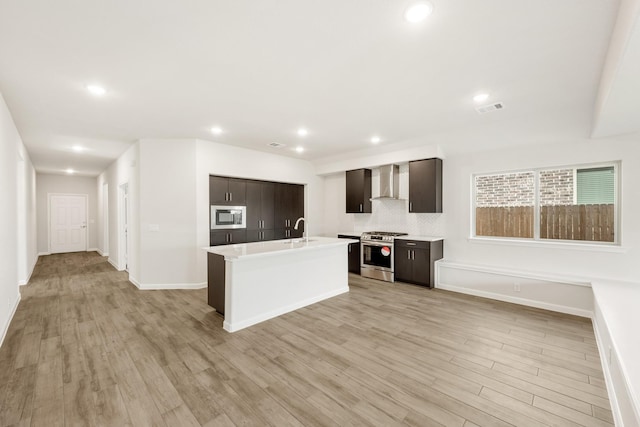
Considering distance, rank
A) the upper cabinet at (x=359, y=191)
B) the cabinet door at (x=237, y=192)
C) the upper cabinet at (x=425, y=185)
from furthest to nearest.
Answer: the upper cabinet at (x=359, y=191)
the cabinet door at (x=237, y=192)
the upper cabinet at (x=425, y=185)

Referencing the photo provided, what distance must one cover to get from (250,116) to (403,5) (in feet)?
8.29

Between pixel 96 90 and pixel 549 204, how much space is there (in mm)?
6180

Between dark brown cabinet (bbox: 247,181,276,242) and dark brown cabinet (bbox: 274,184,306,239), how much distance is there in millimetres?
146

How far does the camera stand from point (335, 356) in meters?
2.70

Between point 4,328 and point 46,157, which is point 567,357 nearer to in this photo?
point 4,328

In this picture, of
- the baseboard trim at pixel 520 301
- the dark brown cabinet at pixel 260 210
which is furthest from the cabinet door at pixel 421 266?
the dark brown cabinet at pixel 260 210

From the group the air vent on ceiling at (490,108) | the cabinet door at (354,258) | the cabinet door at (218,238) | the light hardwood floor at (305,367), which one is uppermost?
the air vent on ceiling at (490,108)

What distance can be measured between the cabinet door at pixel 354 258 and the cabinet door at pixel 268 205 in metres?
1.87

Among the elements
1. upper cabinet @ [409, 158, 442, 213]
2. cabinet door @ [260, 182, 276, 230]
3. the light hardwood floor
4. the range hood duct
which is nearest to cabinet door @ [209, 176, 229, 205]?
cabinet door @ [260, 182, 276, 230]

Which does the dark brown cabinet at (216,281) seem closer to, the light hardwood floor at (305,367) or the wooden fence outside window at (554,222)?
Result: the light hardwood floor at (305,367)

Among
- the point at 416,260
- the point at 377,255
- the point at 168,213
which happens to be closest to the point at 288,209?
the point at 377,255

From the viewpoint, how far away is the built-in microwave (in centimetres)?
534

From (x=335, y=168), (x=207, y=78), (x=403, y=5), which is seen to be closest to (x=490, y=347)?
(x=403, y=5)

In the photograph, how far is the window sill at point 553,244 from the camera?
373 centimetres
